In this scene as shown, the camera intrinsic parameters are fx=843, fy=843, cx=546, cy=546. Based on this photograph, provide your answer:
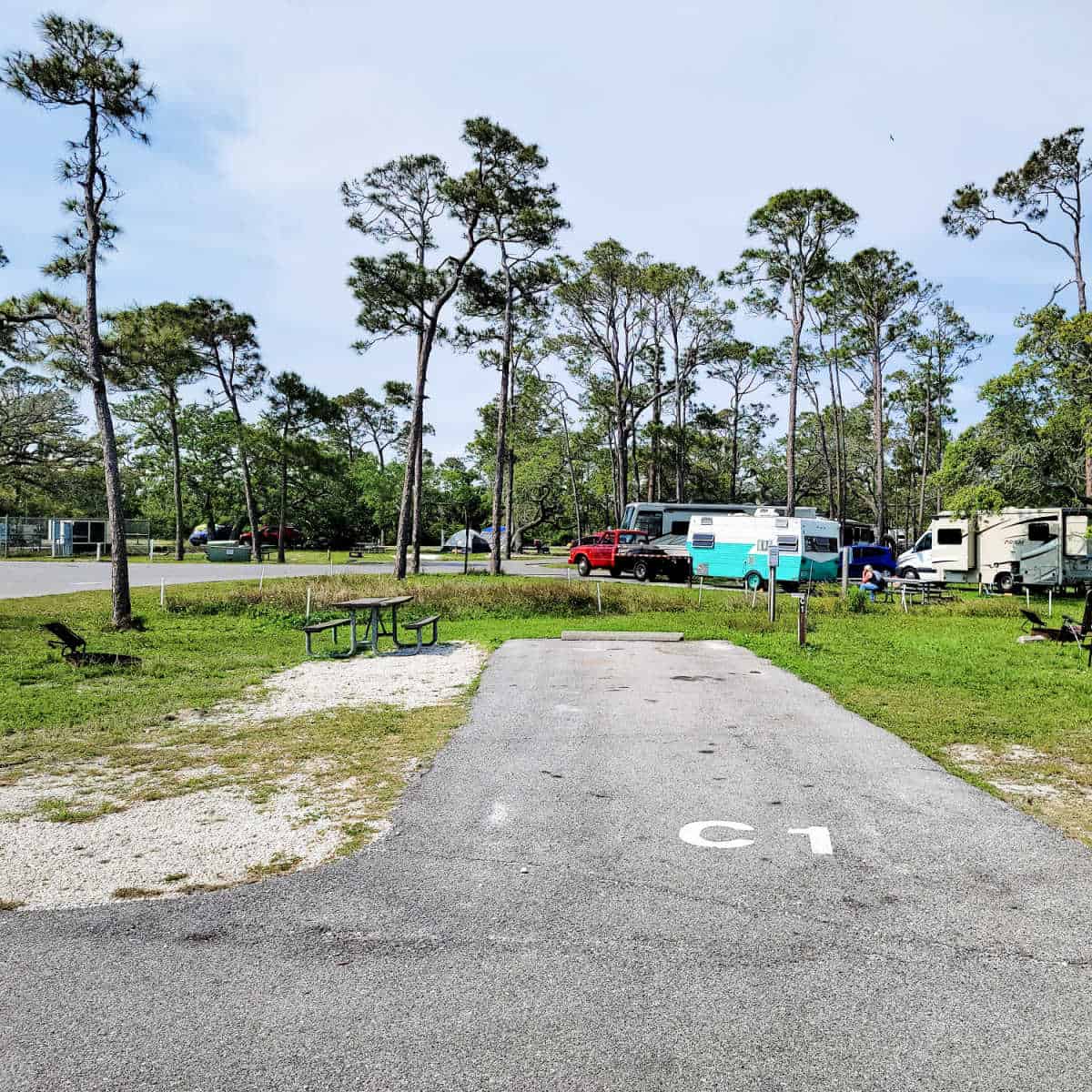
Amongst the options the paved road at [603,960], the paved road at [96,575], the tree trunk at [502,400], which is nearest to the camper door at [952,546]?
the paved road at [96,575]

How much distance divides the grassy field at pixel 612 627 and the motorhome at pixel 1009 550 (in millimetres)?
2011

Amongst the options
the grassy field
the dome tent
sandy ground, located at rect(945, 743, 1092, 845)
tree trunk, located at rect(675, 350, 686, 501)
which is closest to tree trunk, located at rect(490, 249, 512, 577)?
the grassy field

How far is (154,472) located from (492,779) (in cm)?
5062

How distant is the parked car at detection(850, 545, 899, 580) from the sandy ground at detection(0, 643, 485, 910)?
25.1 m

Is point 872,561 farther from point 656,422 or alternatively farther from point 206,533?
point 206,533

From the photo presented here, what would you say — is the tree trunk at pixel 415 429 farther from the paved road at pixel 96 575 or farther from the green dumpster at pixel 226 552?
the green dumpster at pixel 226 552


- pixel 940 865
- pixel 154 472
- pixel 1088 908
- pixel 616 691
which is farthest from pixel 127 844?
pixel 154 472

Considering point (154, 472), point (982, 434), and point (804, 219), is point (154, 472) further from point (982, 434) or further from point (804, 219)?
point (982, 434)

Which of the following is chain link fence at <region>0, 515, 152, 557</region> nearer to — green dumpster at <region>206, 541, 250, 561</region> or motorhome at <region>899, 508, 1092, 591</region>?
green dumpster at <region>206, 541, 250, 561</region>

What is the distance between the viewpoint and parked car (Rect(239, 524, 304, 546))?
54.9 m

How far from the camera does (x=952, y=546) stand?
25953 millimetres

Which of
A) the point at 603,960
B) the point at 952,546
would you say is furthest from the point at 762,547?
the point at 603,960

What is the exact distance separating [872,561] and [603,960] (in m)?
28.1

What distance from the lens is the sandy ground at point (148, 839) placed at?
4.12 meters
